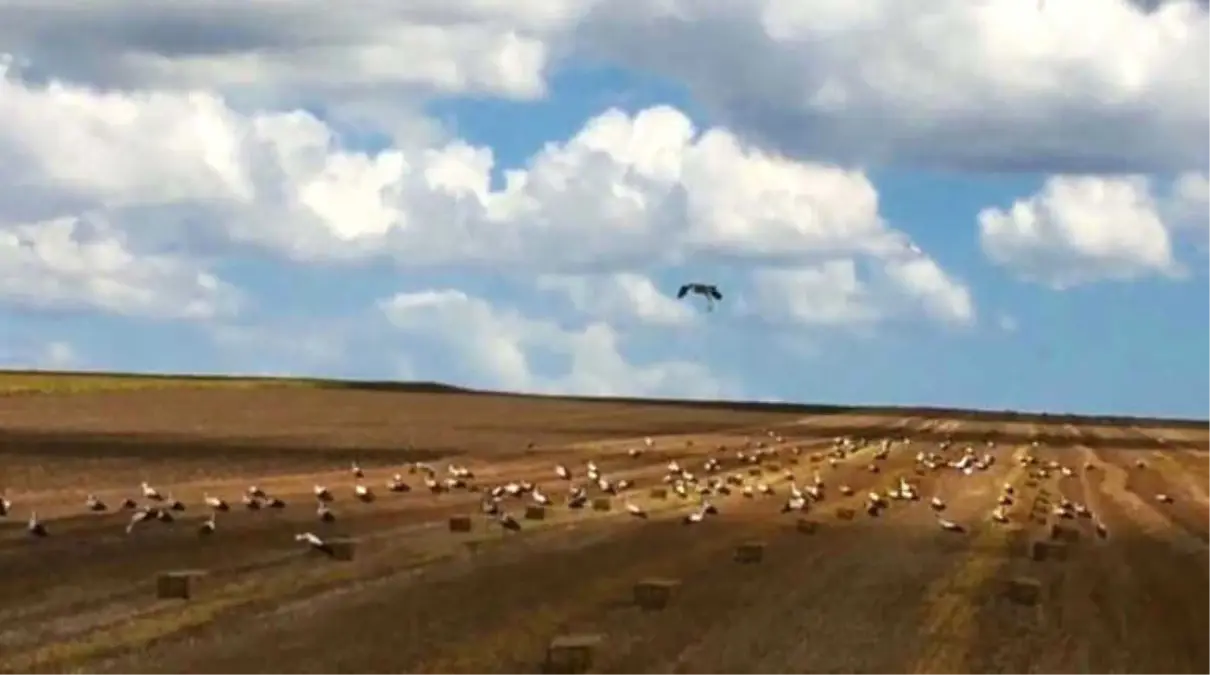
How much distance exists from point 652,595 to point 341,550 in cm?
662

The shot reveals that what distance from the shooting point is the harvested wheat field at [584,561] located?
2425 centimetres

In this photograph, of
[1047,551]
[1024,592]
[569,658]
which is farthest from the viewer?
[1047,551]

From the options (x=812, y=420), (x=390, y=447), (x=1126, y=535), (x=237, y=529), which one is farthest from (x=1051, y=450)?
(x=237, y=529)

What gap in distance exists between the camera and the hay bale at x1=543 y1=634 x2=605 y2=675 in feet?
72.7

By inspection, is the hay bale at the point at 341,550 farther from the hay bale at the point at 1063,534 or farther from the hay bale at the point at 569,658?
the hay bale at the point at 1063,534

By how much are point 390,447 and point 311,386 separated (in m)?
96.0

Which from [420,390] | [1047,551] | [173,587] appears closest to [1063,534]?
[1047,551]

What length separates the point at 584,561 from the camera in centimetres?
3441

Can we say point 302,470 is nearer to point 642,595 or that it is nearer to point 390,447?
point 390,447

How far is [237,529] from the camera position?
37.2 metres

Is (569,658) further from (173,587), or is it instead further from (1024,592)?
(1024,592)

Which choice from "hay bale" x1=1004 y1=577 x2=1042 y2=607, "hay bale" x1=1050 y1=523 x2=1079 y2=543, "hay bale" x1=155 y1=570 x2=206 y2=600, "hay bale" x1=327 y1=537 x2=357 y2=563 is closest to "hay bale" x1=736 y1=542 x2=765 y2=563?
"hay bale" x1=1004 y1=577 x2=1042 y2=607

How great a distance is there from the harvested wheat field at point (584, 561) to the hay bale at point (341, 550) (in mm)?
57

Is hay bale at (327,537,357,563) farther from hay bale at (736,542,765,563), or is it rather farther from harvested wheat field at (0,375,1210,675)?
hay bale at (736,542,765,563)
